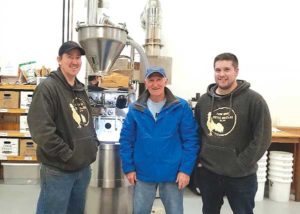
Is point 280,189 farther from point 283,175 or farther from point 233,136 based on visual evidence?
point 233,136

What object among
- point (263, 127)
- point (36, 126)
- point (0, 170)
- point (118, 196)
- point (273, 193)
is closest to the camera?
point (36, 126)

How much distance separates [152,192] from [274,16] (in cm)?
331

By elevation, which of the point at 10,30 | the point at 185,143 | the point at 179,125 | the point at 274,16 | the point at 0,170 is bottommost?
the point at 0,170

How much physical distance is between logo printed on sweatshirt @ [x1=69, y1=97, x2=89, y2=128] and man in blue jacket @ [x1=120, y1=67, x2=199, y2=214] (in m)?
0.26

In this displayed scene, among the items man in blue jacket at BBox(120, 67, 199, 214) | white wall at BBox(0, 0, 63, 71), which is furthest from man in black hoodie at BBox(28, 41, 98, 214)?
white wall at BBox(0, 0, 63, 71)

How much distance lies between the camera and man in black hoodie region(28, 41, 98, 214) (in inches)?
63.2

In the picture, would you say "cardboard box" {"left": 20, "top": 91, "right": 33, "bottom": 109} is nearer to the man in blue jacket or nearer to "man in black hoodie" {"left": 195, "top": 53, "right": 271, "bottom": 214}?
the man in blue jacket

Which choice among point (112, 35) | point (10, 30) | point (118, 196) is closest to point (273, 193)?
point (118, 196)

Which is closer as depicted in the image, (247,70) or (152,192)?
(152,192)

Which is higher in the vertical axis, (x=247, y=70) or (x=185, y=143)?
(x=247, y=70)

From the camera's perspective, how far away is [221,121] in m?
1.79

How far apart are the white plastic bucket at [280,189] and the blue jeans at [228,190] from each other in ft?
5.95

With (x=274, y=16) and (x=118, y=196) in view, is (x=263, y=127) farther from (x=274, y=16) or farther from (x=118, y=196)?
(x=274, y=16)

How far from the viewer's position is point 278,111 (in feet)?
13.5
